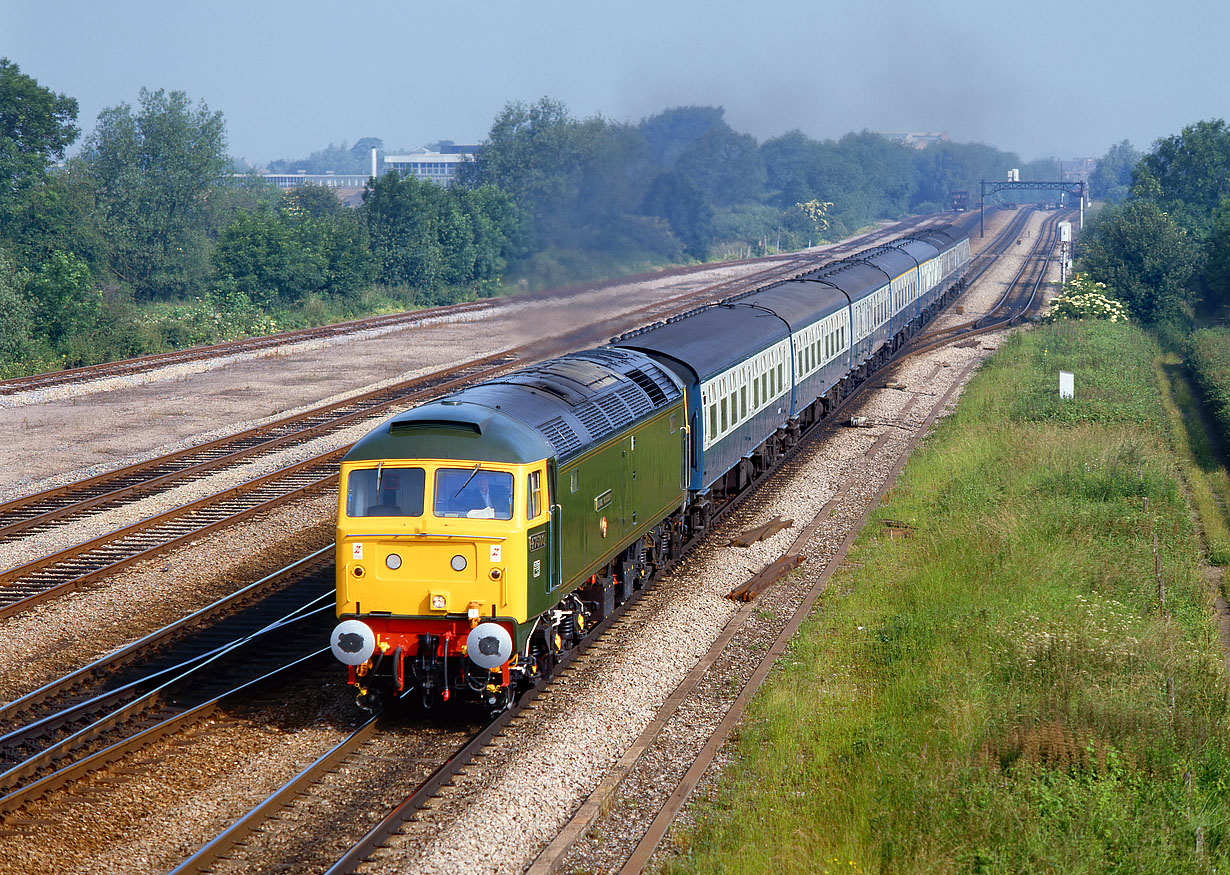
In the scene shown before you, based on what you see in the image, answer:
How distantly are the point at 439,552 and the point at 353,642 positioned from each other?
1283 mm

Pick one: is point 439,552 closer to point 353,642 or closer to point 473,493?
point 473,493

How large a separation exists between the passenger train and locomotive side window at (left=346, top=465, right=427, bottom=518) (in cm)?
2

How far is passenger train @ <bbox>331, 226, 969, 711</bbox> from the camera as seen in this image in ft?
40.0

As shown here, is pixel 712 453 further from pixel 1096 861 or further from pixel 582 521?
pixel 1096 861

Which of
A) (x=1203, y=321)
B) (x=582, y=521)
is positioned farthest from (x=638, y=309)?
(x=582, y=521)

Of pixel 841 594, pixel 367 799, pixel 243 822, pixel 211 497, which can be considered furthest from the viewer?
pixel 211 497

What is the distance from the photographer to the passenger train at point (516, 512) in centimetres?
1220

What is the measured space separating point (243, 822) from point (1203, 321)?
2248 inches

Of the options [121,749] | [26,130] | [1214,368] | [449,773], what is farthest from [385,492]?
[26,130]

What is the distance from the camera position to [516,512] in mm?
12195

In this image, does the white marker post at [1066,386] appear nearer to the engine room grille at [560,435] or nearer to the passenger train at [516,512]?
the passenger train at [516,512]

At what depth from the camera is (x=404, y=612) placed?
40.4 ft

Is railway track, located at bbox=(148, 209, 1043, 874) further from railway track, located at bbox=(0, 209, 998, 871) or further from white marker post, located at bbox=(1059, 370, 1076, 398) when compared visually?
white marker post, located at bbox=(1059, 370, 1076, 398)

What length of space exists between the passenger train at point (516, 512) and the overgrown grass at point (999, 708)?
2.68m
